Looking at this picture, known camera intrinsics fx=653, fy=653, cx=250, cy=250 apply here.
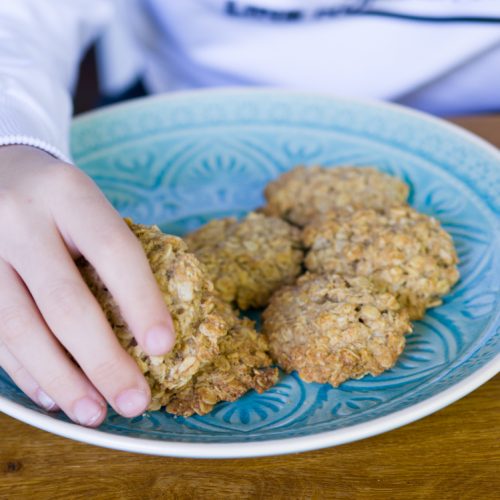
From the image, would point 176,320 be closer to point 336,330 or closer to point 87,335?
→ point 87,335

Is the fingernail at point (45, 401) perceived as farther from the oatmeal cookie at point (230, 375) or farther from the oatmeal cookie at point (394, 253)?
the oatmeal cookie at point (394, 253)

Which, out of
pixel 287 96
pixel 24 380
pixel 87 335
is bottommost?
pixel 24 380

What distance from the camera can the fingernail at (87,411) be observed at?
2.04 ft

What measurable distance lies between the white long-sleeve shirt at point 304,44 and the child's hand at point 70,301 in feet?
1.46

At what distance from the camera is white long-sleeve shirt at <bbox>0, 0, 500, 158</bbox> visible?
47.7 inches

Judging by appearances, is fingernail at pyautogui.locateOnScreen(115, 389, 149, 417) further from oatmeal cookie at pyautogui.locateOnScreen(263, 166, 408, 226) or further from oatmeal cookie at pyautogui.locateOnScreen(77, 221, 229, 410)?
oatmeal cookie at pyautogui.locateOnScreen(263, 166, 408, 226)

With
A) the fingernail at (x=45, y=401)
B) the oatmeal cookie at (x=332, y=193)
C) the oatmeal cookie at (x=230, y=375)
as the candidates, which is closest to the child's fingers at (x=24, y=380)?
the fingernail at (x=45, y=401)

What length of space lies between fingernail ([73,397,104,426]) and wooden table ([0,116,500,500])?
0.23 feet

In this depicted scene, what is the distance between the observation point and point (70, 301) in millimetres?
620

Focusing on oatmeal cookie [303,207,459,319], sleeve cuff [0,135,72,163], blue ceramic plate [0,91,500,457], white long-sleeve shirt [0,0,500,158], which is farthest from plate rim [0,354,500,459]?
white long-sleeve shirt [0,0,500,158]

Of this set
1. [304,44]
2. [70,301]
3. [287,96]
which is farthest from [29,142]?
[304,44]

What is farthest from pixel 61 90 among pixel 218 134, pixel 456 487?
pixel 456 487

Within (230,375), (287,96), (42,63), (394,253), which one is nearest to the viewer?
(230,375)

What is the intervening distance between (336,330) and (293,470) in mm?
172
